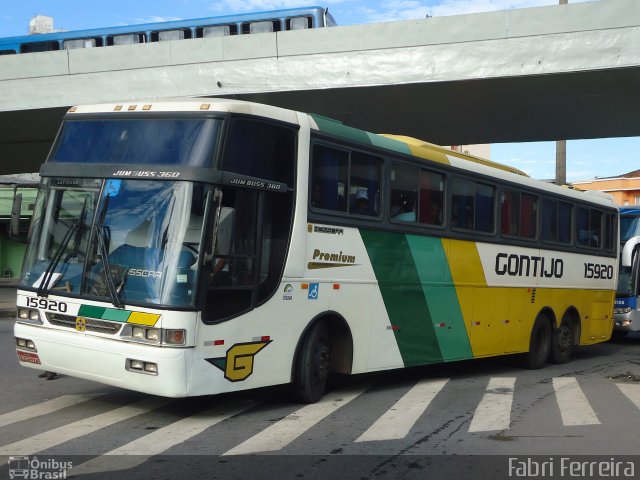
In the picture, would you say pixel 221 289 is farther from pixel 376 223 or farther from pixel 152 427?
pixel 376 223

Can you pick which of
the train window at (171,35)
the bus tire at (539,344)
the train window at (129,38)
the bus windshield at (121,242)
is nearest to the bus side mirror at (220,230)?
the bus windshield at (121,242)

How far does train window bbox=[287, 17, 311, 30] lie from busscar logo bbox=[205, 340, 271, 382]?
19.2 m

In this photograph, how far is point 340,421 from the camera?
8008 mm

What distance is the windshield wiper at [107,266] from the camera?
7281 millimetres

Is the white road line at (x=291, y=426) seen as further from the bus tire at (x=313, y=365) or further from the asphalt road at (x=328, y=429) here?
the bus tire at (x=313, y=365)

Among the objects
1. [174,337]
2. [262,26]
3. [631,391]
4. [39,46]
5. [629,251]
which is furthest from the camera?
[39,46]

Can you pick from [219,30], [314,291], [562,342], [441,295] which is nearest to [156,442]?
[314,291]

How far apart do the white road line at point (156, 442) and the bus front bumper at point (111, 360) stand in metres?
0.40

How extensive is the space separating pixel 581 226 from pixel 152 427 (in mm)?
10508

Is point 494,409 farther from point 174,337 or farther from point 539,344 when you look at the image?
point 539,344

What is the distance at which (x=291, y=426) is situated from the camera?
765cm

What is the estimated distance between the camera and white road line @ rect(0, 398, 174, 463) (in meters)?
6.46

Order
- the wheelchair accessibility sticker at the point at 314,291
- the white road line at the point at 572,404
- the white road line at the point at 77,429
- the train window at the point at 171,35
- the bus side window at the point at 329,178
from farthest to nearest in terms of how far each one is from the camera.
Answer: the train window at the point at 171,35 < the bus side window at the point at 329,178 < the wheelchair accessibility sticker at the point at 314,291 < the white road line at the point at 572,404 < the white road line at the point at 77,429

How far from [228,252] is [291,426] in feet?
6.10
